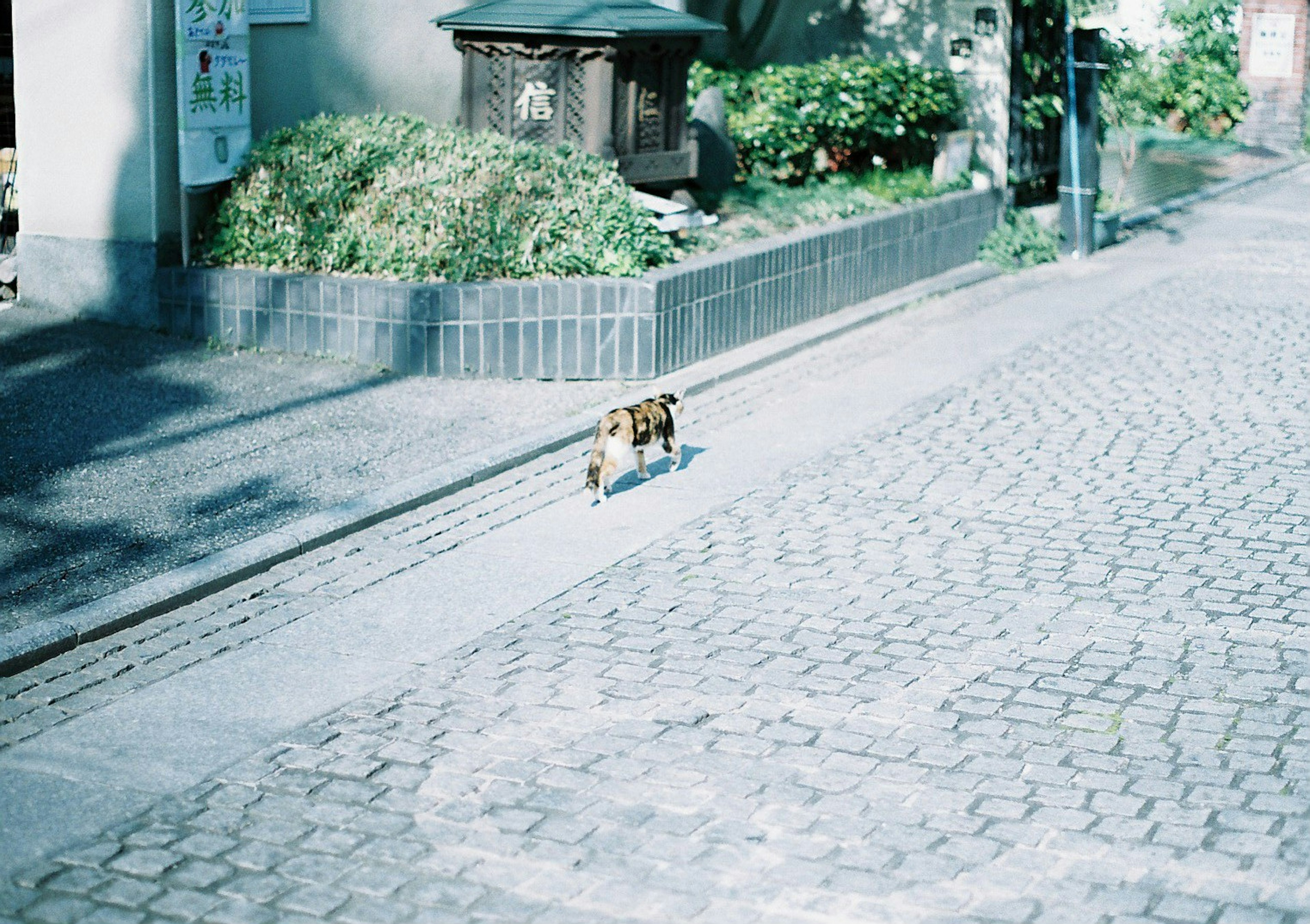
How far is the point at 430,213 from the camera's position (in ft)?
36.0

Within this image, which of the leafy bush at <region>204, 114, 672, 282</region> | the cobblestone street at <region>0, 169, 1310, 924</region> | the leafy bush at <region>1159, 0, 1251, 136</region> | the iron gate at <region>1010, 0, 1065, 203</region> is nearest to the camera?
the cobblestone street at <region>0, 169, 1310, 924</region>

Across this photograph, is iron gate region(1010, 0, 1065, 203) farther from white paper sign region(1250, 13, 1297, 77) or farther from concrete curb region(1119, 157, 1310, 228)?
white paper sign region(1250, 13, 1297, 77)

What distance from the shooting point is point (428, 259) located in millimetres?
10820

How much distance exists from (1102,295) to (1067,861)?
10.6 m

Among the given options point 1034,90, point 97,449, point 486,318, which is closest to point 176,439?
point 97,449

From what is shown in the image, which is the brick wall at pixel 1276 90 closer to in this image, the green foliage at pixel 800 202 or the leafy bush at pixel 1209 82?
the leafy bush at pixel 1209 82

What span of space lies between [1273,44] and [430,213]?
24.7m

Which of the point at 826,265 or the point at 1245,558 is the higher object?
the point at 826,265

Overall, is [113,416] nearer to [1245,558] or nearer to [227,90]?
[227,90]

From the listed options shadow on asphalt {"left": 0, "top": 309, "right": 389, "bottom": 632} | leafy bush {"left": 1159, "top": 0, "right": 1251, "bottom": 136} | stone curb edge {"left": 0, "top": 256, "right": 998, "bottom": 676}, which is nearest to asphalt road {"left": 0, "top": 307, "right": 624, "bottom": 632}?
shadow on asphalt {"left": 0, "top": 309, "right": 389, "bottom": 632}

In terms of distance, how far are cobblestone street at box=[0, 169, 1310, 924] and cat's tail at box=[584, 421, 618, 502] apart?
0.26 metres

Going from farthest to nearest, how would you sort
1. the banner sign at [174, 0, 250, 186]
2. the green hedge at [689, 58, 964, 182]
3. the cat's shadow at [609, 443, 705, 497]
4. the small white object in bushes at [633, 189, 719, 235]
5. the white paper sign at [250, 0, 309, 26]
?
the green hedge at [689, 58, 964, 182]
the small white object in bushes at [633, 189, 719, 235]
the white paper sign at [250, 0, 309, 26]
the banner sign at [174, 0, 250, 186]
the cat's shadow at [609, 443, 705, 497]

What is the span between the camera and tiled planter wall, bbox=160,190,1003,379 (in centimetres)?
1061

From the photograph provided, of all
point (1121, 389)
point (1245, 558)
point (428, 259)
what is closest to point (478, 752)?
point (1245, 558)
